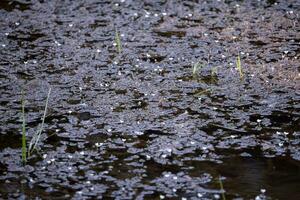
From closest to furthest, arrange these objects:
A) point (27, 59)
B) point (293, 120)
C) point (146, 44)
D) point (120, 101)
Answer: point (293, 120)
point (120, 101)
point (27, 59)
point (146, 44)

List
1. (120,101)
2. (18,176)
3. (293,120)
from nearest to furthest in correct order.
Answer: (18,176) < (293,120) < (120,101)

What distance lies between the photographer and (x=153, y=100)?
404 cm

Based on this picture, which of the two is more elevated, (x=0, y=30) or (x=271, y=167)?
(x=0, y=30)

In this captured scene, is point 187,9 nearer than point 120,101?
No

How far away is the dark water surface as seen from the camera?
3.04m

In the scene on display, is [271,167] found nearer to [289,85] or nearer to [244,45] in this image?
[289,85]

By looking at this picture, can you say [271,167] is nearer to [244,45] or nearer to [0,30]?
[244,45]

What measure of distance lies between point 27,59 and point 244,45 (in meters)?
2.03

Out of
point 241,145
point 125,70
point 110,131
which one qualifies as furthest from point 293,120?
point 125,70

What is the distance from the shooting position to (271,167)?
3154 millimetres

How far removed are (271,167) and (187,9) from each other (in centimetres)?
335

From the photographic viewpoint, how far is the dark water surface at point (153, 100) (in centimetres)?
304

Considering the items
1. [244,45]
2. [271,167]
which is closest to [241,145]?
[271,167]

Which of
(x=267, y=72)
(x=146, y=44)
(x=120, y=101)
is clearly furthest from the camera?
(x=146, y=44)
